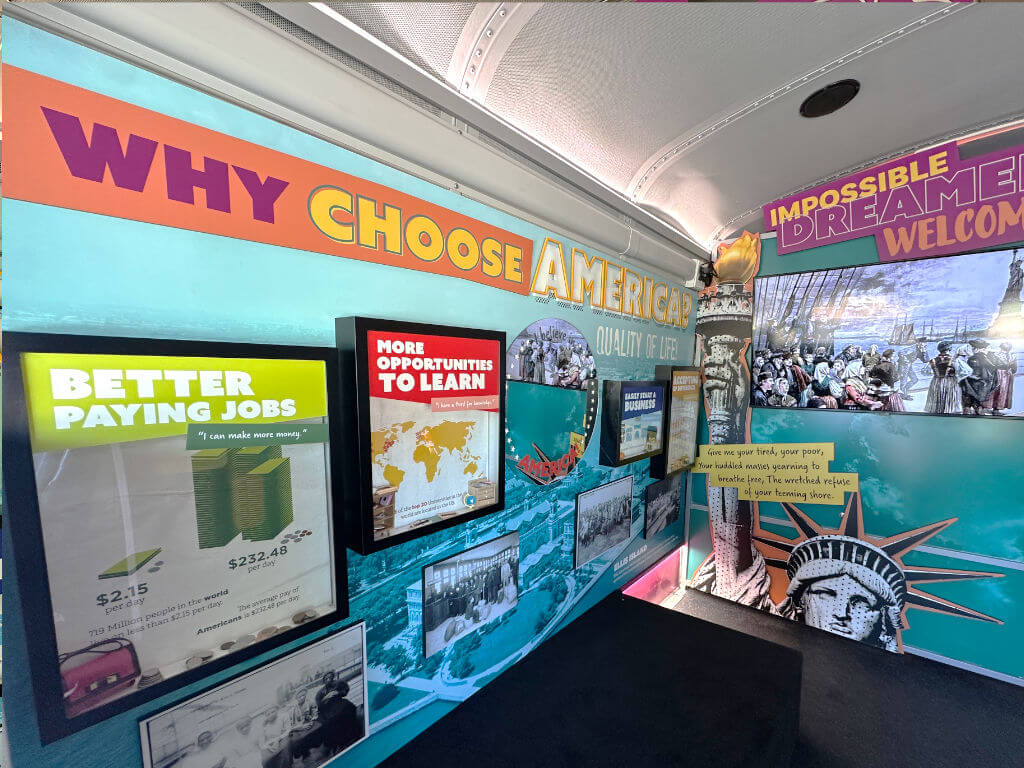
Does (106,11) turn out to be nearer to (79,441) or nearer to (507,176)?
(79,441)

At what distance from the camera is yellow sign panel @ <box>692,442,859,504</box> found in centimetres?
213

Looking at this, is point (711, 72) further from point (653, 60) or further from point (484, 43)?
point (484, 43)

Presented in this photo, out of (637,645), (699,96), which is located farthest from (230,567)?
(699,96)

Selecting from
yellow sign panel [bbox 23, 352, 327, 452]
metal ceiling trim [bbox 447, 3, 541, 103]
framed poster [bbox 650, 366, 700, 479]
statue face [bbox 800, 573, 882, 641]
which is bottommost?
statue face [bbox 800, 573, 882, 641]

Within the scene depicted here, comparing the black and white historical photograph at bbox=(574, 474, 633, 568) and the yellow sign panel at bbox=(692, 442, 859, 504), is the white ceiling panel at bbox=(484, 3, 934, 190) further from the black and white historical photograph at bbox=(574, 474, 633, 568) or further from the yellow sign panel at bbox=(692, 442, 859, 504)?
the yellow sign panel at bbox=(692, 442, 859, 504)

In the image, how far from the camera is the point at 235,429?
0.72 m

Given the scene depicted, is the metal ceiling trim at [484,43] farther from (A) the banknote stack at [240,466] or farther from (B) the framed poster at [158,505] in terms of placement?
(A) the banknote stack at [240,466]

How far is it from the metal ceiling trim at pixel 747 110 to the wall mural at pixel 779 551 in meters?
0.96

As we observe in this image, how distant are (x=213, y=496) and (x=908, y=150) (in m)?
2.62

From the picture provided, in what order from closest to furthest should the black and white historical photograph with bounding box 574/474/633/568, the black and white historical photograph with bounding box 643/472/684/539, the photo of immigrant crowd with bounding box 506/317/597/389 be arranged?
the photo of immigrant crowd with bounding box 506/317/597/389 → the black and white historical photograph with bounding box 574/474/633/568 → the black and white historical photograph with bounding box 643/472/684/539

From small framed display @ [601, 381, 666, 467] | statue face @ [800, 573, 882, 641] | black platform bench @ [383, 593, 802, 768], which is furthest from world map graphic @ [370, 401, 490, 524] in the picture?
statue face @ [800, 573, 882, 641]

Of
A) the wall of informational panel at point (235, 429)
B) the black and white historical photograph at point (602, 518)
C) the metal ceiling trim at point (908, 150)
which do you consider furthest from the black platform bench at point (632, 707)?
the metal ceiling trim at point (908, 150)

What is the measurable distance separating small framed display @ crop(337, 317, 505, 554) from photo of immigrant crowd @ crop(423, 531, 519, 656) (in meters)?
0.18

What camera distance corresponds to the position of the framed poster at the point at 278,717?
742mm
